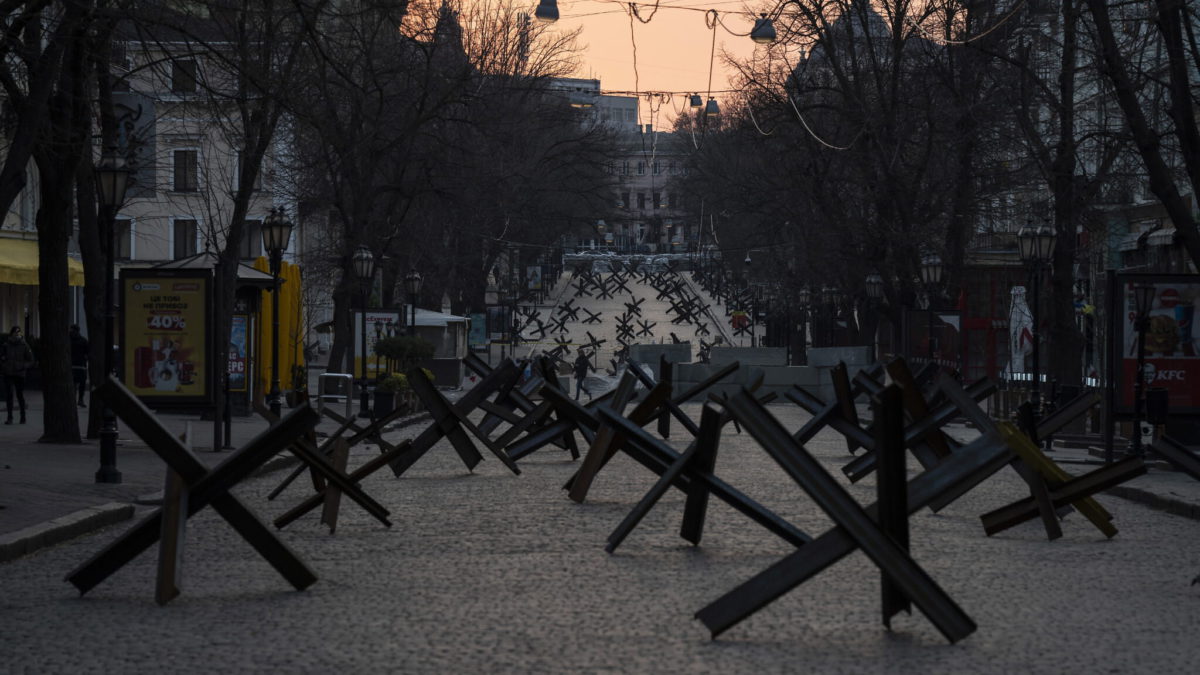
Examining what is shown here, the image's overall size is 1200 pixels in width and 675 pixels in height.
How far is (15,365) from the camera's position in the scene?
1080 inches

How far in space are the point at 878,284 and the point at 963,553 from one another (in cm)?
3324

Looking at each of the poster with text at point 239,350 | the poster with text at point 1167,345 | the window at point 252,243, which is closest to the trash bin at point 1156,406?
the poster with text at point 1167,345

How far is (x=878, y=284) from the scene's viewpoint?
43.6m

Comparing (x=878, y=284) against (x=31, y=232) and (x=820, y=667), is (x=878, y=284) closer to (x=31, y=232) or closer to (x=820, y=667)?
(x=31, y=232)

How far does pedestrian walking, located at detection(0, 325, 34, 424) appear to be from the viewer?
1068 inches

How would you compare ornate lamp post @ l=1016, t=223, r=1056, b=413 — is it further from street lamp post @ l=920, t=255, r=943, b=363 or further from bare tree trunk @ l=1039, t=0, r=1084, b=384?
street lamp post @ l=920, t=255, r=943, b=363

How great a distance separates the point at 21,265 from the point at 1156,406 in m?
27.4

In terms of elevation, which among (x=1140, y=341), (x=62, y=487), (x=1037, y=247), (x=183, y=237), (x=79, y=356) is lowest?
(x=62, y=487)

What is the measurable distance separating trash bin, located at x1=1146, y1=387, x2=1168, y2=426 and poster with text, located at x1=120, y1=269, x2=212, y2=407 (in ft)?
35.3

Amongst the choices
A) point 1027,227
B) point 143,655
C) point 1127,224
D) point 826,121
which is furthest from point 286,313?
point 143,655

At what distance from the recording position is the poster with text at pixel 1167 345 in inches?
779

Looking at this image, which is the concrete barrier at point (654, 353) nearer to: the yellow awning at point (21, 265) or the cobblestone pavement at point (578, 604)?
the yellow awning at point (21, 265)

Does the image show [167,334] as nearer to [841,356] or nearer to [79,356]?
[79,356]

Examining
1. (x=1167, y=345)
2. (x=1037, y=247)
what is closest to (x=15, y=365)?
(x=1037, y=247)
